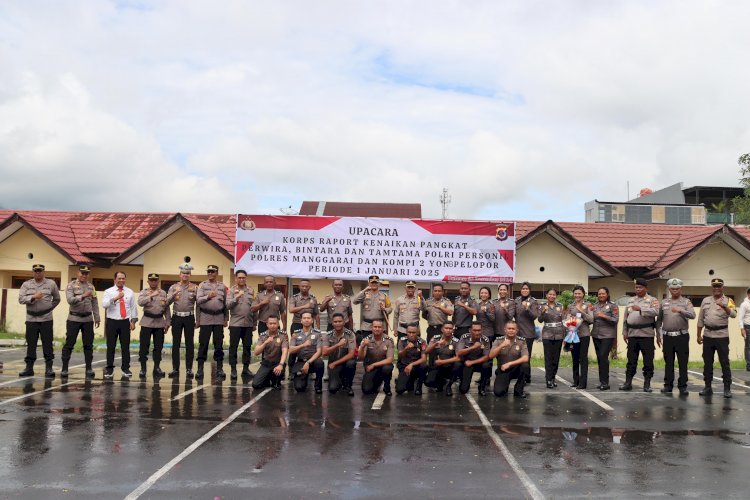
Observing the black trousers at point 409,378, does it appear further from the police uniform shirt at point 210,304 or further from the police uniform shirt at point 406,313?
the police uniform shirt at point 210,304

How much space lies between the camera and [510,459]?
7.33m

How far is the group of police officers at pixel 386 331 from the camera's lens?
11.9 m

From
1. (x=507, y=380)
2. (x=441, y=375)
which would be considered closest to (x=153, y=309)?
(x=441, y=375)

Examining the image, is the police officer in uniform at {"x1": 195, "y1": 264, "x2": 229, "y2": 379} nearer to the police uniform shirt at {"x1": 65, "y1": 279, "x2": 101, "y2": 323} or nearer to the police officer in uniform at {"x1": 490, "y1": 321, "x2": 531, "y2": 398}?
the police uniform shirt at {"x1": 65, "y1": 279, "x2": 101, "y2": 323}

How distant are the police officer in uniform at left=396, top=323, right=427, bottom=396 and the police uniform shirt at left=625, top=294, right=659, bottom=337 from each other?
12.0 ft

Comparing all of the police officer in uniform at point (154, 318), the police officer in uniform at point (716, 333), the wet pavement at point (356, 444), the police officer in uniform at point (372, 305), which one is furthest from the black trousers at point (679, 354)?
the police officer in uniform at point (154, 318)

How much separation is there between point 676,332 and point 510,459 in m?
6.30

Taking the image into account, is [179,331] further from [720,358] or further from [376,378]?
[720,358]

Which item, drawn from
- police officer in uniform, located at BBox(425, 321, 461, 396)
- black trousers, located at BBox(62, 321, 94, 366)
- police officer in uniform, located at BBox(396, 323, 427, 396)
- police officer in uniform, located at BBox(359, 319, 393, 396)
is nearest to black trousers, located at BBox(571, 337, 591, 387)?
police officer in uniform, located at BBox(425, 321, 461, 396)

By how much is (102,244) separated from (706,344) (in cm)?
1772

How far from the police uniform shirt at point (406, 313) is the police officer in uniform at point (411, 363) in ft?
3.21

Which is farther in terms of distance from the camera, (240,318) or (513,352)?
(240,318)

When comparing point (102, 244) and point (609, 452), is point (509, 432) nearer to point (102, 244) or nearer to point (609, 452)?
point (609, 452)

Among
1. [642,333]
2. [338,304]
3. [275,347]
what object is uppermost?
[338,304]
